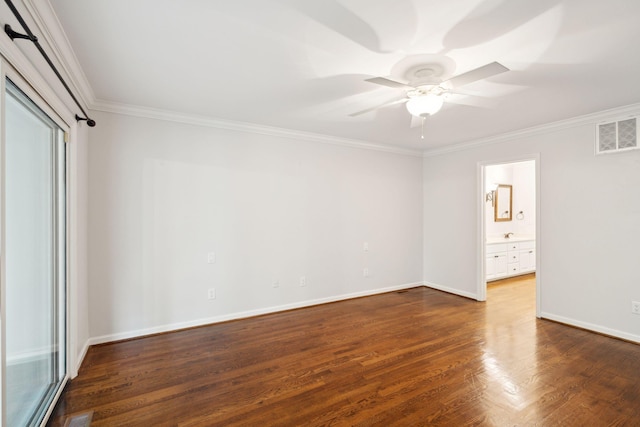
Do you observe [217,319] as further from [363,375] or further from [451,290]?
[451,290]

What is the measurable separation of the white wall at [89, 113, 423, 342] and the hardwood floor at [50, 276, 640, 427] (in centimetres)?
40

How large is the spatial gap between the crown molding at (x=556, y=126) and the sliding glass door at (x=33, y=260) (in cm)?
501

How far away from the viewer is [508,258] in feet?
19.9

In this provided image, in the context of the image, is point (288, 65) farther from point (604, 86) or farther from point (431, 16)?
point (604, 86)

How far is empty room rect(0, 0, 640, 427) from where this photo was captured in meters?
1.80

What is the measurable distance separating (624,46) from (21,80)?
3644mm

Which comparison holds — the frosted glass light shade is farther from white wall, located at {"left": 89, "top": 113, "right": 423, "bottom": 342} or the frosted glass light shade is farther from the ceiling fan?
white wall, located at {"left": 89, "top": 113, "right": 423, "bottom": 342}

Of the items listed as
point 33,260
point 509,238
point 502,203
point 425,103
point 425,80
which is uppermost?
point 425,80

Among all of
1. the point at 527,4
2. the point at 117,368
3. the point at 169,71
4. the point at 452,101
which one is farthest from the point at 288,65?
the point at 117,368

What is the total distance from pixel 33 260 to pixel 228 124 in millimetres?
2365

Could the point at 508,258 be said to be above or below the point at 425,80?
below

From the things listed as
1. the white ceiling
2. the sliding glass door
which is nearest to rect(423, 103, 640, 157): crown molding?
the white ceiling

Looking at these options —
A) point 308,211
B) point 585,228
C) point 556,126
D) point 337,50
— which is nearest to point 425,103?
point 337,50

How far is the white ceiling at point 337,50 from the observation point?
166cm
